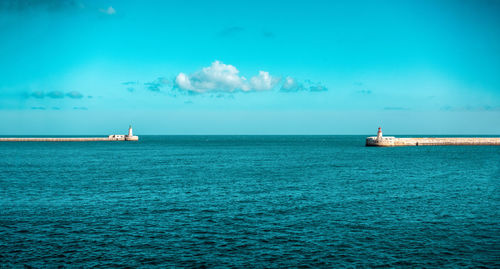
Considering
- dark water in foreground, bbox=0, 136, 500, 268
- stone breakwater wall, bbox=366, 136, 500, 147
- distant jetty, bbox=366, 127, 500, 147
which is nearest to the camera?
dark water in foreground, bbox=0, 136, 500, 268

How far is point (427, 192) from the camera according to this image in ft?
121

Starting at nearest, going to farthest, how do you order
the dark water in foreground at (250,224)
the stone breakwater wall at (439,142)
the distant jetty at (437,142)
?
the dark water in foreground at (250,224), the distant jetty at (437,142), the stone breakwater wall at (439,142)

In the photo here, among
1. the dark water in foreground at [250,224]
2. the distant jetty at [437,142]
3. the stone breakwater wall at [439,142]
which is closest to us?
the dark water in foreground at [250,224]

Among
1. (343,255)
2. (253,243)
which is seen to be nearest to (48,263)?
(253,243)

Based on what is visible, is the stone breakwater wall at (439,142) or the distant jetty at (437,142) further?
the stone breakwater wall at (439,142)

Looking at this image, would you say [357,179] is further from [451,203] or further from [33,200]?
[33,200]

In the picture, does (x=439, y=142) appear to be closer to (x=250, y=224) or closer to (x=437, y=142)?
(x=437, y=142)

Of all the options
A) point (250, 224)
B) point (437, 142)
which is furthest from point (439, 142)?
point (250, 224)

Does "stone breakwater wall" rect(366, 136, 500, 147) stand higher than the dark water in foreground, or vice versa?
"stone breakwater wall" rect(366, 136, 500, 147)

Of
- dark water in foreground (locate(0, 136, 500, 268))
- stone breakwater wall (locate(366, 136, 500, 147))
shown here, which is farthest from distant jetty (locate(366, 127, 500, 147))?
dark water in foreground (locate(0, 136, 500, 268))

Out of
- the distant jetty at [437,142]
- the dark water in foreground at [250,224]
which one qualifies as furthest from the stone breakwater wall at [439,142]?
the dark water in foreground at [250,224]

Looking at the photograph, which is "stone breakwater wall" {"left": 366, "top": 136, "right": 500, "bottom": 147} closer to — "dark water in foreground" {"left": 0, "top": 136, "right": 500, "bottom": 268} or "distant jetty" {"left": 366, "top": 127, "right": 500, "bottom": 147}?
"distant jetty" {"left": 366, "top": 127, "right": 500, "bottom": 147}

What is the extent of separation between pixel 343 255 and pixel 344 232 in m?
3.88

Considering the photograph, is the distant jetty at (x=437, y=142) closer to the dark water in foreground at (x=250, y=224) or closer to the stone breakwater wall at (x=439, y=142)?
the stone breakwater wall at (x=439, y=142)
